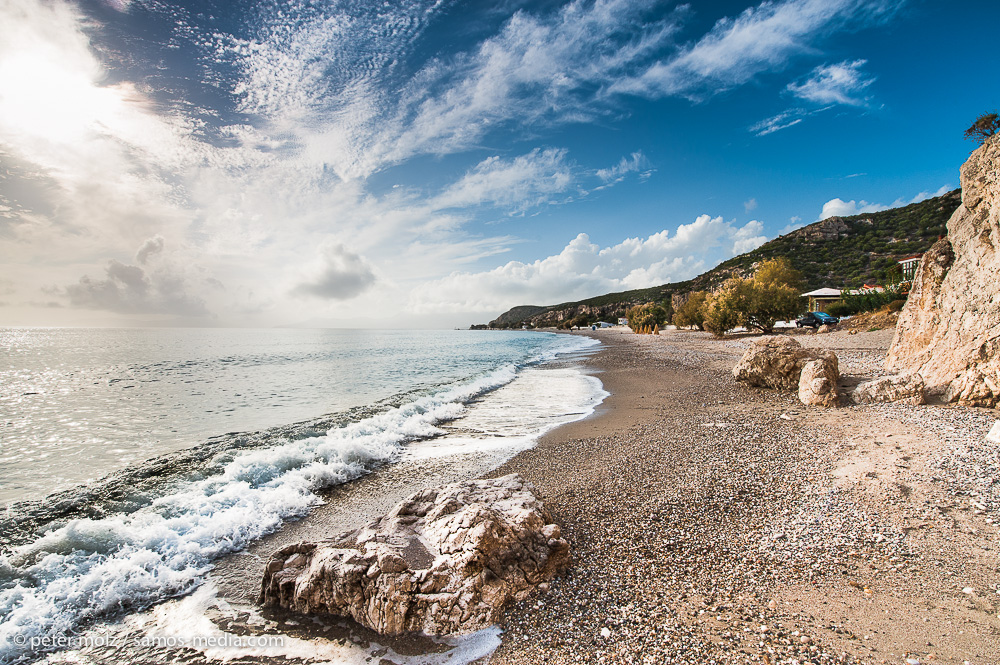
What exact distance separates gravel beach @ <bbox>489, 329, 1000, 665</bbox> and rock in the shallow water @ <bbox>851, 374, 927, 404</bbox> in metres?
0.62

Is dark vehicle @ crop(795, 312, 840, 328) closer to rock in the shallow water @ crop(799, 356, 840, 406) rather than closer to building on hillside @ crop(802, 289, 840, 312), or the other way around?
building on hillside @ crop(802, 289, 840, 312)

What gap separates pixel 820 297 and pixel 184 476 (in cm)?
6552

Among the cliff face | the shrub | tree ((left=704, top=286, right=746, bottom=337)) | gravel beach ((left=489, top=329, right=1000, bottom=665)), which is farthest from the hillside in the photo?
gravel beach ((left=489, top=329, right=1000, bottom=665))

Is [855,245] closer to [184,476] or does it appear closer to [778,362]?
[778,362]

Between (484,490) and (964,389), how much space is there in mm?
11549

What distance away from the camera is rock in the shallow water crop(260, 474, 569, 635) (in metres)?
3.83

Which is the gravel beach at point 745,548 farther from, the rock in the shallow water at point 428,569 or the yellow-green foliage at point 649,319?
the yellow-green foliage at point 649,319

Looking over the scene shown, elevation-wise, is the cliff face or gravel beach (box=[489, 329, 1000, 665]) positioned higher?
the cliff face


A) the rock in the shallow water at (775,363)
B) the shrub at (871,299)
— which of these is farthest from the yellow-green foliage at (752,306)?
the rock in the shallow water at (775,363)

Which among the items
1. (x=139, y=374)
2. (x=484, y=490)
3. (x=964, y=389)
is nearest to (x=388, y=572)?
(x=484, y=490)

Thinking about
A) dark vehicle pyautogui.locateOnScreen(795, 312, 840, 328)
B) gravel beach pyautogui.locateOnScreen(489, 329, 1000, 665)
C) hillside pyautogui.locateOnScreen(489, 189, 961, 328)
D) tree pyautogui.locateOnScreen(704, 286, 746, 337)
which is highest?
hillside pyautogui.locateOnScreen(489, 189, 961, 328)

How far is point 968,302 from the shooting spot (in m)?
10.1

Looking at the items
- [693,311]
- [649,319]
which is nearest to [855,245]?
[649,319]

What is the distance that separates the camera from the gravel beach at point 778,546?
10.9 ft
